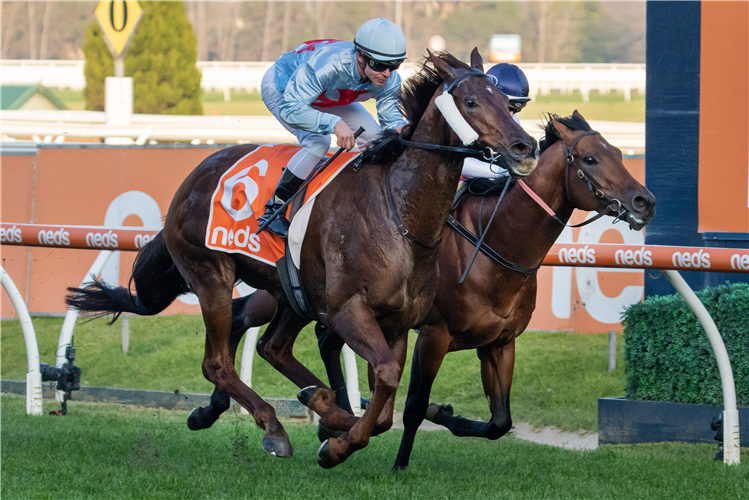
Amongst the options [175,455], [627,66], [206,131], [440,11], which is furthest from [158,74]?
[175,455]

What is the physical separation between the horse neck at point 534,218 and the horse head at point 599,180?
6 cm

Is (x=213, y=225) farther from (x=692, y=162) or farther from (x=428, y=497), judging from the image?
(x=692, y=162)

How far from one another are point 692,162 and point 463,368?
2.85 meters

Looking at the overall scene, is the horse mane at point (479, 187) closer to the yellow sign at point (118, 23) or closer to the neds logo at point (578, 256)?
the neds logo at point (578, 256)

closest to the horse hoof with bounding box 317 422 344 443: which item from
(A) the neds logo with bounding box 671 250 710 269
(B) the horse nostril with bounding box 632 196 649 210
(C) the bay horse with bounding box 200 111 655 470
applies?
(C) the bay horse with bounding box 200 111 655 470

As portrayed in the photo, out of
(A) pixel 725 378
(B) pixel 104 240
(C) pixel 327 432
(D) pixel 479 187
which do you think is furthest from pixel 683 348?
(B) pixel 104 240

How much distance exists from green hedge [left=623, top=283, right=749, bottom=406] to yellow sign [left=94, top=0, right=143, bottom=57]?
49.4ft

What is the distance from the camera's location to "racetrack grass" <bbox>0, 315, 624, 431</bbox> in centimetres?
733

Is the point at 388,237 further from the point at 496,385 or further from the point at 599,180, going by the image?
the point at 496,385

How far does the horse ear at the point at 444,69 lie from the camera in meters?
3.55

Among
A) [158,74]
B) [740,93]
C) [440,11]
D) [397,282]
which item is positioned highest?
[440,11]

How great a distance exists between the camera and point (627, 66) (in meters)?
28.6

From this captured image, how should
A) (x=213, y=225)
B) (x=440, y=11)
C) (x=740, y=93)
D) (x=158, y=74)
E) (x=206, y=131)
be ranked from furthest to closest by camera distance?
(x=440, y=11), (x=158, y=74), (x=206, y=131), (x=740, y=93), (x=213, y=225)

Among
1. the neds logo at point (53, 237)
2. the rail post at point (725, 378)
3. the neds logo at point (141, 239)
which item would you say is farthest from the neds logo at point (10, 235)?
the rail post at point (725, 378)
